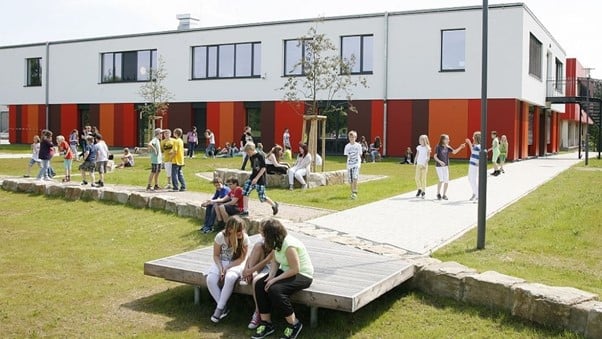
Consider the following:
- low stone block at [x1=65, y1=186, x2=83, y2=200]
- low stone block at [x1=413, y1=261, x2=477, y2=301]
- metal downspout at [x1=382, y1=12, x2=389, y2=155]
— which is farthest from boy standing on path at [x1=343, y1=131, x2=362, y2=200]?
metal downspout at [x1=382, y1=12, x2=389, y2=155]

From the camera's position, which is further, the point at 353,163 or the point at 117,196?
the point at 117,196

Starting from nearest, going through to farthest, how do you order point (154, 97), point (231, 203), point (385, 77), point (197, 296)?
point (197, 296) < point (231, 203) < point (154, 97) < point (385, 77)

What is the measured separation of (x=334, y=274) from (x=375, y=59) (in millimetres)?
26366

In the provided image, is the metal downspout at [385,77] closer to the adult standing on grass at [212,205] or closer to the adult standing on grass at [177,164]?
the adult standing on grass at [177,164]

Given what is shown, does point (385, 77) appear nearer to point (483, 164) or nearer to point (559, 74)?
point (559, 74)

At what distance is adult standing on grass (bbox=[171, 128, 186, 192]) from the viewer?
17141 millimetres

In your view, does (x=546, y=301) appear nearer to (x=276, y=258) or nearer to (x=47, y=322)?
(x=276, y=258)

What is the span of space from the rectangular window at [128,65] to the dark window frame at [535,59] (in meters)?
20.4

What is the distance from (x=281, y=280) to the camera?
7.32m

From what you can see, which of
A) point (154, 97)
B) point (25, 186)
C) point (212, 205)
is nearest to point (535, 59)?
point (154, 97)

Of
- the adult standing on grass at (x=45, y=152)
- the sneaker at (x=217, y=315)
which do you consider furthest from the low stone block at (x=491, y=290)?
the adult standing on grass at (x=45, y=152)

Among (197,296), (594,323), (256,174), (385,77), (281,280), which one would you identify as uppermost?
(385,77)

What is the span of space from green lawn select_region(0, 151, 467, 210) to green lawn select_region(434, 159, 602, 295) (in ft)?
12.4

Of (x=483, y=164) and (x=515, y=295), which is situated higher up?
(x=483, y=164)
